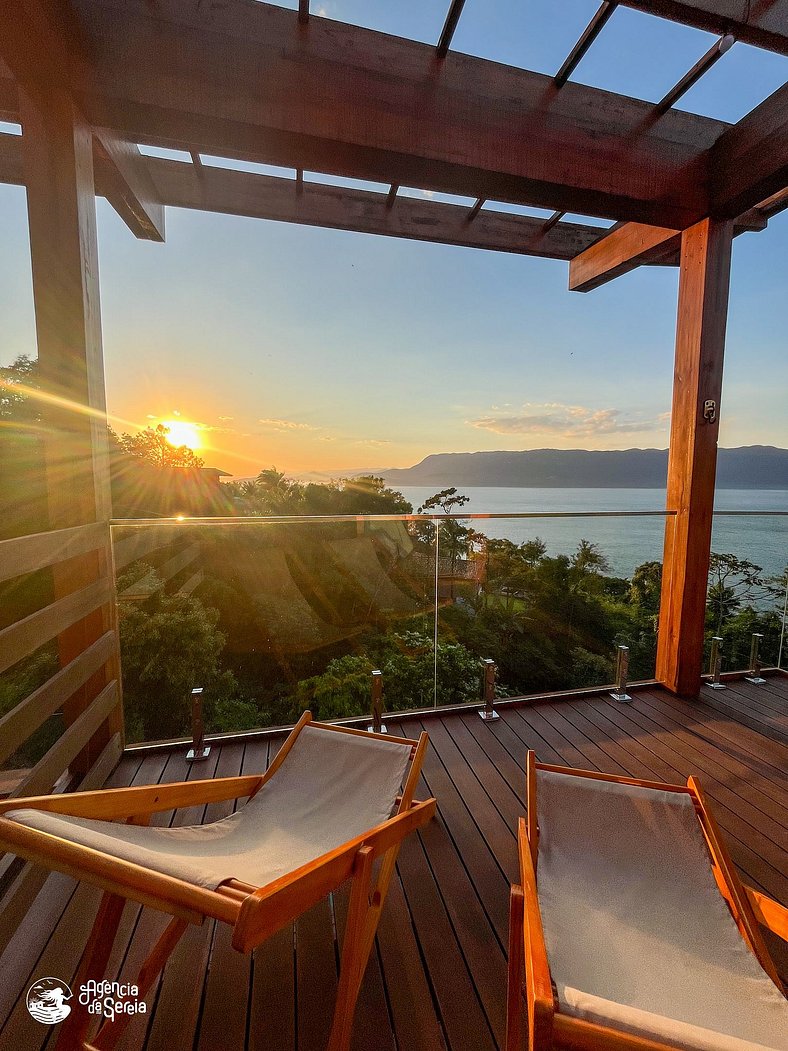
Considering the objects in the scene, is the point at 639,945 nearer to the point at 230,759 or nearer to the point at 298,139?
the point at 230,759

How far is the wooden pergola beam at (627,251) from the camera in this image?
315cm

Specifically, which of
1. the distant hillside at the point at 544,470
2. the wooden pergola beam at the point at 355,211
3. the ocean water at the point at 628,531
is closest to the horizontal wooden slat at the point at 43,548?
the ocean water at the point at 628,531

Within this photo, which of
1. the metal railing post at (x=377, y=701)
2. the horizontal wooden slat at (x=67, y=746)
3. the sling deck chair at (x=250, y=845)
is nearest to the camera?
the sling deck chair at (x=250, y=845)

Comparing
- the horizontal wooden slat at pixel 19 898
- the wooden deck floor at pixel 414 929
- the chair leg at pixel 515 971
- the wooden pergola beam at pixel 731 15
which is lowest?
the wooden deck floor at pixel 414 929

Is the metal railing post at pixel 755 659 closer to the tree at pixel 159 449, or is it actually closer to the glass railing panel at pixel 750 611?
the glass railing panel at pixel 750 611

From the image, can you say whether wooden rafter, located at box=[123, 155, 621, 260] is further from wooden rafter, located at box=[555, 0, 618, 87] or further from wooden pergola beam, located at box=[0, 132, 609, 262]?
wooden rafter, located at box=[555, 0, 618, 87]

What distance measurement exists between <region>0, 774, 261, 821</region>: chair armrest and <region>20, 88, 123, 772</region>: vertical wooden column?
111 cm

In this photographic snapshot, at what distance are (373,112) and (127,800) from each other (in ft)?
9.64

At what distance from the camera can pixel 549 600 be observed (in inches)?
288

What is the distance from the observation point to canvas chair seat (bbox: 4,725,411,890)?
2.77 feet

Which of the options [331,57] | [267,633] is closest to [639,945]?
[331,57]

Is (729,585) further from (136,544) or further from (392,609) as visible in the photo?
(136,544)

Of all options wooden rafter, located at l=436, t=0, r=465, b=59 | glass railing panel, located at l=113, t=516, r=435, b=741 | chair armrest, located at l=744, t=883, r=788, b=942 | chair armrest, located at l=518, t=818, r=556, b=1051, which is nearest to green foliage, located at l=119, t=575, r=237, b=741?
glass railing panel, located at l=113, t=516, r=435, b=741

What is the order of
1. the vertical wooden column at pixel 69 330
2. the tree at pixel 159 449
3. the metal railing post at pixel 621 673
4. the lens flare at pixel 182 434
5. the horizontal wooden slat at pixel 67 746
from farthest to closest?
the lens flare at pixel 182 434 → the tree at pixel 159 449 → the metal railing post at pixel 621 673 → the vertical wooden column at pixel 69 330 → the horizontal wooden slat at pixel 67 746
